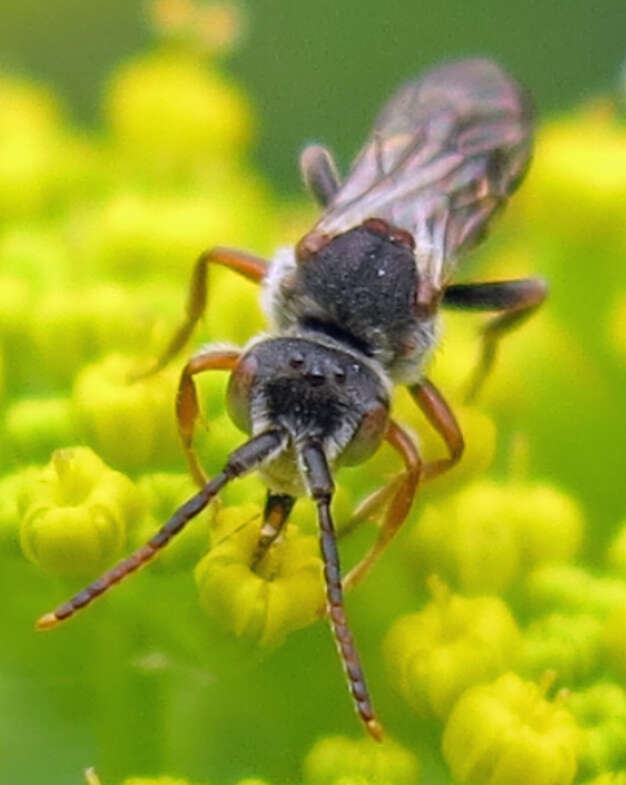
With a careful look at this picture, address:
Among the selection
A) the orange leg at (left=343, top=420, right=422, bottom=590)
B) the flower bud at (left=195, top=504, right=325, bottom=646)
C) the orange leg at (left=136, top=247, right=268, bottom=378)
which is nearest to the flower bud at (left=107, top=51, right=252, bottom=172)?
the orange leg at (left=136, top=247, right=268, bottom=378)

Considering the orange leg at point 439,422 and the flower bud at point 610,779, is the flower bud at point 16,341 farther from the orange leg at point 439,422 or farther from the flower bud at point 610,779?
the flower bud at point 610,779

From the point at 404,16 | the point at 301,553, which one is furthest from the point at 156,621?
the point at 404,16

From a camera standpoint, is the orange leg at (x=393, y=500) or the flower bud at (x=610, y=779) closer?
the flower bud at (x=610, y=779)

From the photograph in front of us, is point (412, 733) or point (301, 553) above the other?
point (301, 553)

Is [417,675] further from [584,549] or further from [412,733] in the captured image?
[584,549]

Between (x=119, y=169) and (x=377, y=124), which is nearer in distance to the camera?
(x=377, y=124)

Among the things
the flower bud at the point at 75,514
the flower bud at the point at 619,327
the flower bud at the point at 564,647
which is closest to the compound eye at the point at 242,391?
the flower bud at the point at 75,514
